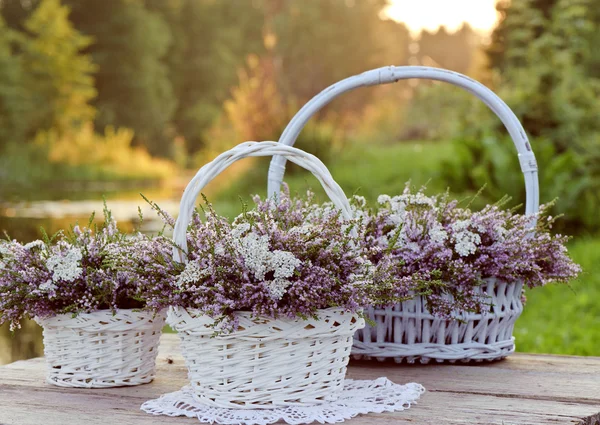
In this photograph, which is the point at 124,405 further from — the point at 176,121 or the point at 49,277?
the point at 176,121

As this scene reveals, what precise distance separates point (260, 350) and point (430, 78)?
1088 mm

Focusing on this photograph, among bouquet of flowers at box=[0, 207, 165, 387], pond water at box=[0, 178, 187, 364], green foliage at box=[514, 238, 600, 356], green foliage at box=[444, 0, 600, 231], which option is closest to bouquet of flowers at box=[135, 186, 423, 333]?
bouquet of flowers at box=[0, 207, 165, 387]

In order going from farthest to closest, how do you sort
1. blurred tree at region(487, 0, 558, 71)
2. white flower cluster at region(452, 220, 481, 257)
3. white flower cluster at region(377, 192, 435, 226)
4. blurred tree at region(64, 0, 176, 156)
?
blurred tree at region(64, 0, 176, 156) → blurred tree at region(487, 0, 558, 71) → white flower cluster at region(377, 192, 435, 226) → white flower cluster at region(452, 220, 481, 257)

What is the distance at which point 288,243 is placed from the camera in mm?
1508

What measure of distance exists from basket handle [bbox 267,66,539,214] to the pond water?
3.74m

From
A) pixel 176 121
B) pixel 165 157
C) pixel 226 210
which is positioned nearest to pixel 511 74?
pixel 226 210

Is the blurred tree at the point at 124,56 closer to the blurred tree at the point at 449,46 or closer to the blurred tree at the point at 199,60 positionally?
the blurred tree at the point at 199,60

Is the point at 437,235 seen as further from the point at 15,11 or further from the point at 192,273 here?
the point at 15,11

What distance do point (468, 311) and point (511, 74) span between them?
796cm

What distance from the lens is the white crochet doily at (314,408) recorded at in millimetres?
1522

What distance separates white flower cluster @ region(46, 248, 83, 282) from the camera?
1705 mm

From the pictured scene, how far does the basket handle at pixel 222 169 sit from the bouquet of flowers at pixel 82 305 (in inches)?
6.9

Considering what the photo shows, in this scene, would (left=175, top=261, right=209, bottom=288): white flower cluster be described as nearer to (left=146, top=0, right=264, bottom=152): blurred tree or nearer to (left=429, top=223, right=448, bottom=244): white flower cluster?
(left=429, top=223, right=448, bottom=244): white flower cluster

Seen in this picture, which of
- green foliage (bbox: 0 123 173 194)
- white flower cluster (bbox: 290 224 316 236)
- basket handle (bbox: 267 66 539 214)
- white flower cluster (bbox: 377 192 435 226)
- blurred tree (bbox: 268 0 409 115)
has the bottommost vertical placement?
white flower cluster (bbox: 290 224 316 236)
